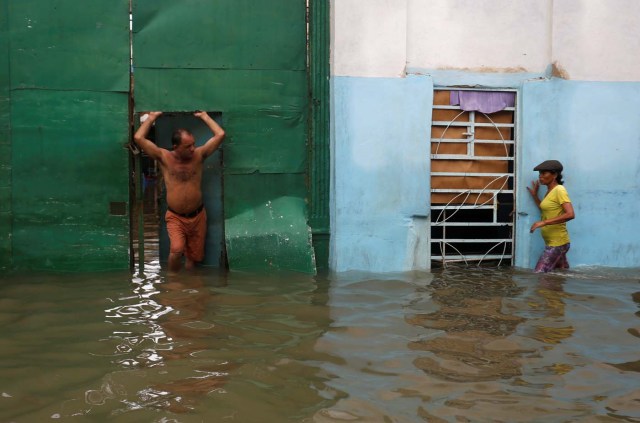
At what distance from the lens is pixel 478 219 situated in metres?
7.75

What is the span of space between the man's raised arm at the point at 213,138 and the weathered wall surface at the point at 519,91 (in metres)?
1.30

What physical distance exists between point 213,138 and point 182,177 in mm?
535

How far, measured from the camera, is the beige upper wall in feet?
23.6

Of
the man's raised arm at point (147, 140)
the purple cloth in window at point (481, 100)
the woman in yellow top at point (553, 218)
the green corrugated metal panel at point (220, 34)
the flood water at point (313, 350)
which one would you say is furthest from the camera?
the purple cloth in window at point (481, 100)

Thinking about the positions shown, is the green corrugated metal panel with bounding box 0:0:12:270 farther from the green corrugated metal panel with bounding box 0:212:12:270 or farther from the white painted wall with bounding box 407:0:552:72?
the white painted wall with bounding box 407:0:552:72

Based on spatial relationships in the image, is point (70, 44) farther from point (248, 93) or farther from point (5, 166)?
point (248, 93)

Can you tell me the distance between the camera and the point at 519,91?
7637mm

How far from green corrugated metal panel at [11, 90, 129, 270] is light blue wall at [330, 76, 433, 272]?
2383 millimetres

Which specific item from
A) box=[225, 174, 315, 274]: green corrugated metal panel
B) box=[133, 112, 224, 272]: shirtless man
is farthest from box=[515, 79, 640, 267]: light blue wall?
box=[133, 112, 224, 272]: shirtless man

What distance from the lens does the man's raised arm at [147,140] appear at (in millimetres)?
6656

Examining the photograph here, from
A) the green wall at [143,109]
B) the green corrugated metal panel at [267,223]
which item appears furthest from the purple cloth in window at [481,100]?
the green corrugated metal panel at [267,223]

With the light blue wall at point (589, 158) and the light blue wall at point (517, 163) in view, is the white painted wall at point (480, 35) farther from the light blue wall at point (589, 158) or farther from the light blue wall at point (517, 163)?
the light blue wall at point (589, 158)

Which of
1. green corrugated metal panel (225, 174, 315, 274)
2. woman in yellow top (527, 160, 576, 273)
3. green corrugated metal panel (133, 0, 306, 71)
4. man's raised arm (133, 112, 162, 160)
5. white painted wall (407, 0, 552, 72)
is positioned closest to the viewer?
man's raised arm (133, 112, 162, 160)

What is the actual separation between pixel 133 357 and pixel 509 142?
538 cm
